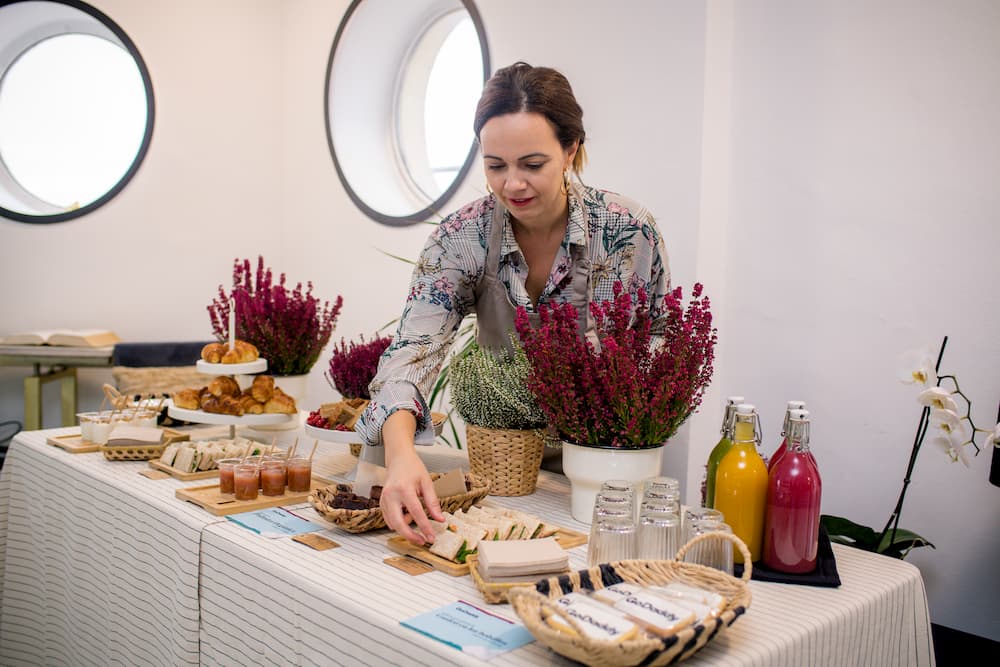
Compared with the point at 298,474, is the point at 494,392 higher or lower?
higher

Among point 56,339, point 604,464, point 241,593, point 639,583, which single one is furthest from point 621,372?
point 56,339

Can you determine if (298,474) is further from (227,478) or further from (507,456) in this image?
(507,456)

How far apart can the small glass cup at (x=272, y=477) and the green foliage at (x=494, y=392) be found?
41 cm

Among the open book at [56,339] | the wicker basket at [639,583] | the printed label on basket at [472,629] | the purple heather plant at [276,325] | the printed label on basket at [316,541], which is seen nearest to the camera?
the wicker basket at [639,583]

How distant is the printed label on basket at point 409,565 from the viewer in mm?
1266

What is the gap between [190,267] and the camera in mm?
4398

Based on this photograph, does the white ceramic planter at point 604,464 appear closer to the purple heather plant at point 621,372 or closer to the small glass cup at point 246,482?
the purple heather plant at point 621,372

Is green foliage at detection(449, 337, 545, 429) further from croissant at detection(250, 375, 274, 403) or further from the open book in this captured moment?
the open book

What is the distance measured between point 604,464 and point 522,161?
0.64 m

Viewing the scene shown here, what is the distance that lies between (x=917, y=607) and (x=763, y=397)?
1.19 meters

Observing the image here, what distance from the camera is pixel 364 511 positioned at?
1.40 m

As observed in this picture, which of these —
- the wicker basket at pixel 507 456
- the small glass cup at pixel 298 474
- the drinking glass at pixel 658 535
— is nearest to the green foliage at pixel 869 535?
the wicker basket at pixel 507 456

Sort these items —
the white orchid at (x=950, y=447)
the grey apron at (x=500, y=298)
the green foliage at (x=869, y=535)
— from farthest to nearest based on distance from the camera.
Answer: the green foliage at (x=869, y=535), the grey apron at (x=500, y=298), the white orchid at (x=950, y=447)

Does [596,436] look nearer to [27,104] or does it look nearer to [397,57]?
[397,57]
